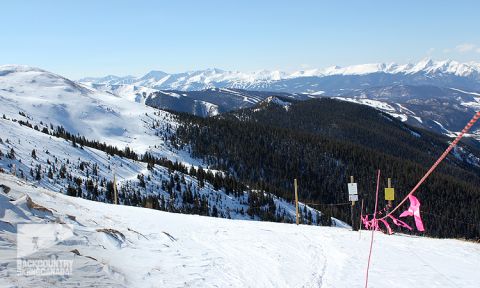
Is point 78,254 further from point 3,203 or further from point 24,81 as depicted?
point 24,81

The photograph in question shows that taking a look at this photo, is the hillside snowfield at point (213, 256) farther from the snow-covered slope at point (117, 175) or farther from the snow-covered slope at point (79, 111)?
the snow-covered slope at point (79, 111)

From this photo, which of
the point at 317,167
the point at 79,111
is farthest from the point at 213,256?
the point at 79,111

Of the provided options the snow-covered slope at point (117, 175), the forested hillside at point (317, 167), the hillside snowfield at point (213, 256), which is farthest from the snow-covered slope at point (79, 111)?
the hillside snowfield at point (213, 256)

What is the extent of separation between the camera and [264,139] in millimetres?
149125

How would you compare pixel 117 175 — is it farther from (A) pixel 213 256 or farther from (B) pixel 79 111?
(B) pixel 79 111

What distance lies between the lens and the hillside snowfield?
27.5 ft

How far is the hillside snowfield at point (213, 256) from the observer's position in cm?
838

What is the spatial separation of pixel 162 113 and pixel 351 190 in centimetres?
14500

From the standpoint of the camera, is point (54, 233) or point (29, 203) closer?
point (54, 233)

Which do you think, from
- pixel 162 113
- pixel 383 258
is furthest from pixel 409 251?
pixel 162 113

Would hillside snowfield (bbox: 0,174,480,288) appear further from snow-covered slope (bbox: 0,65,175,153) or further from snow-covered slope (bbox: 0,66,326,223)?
snow-covered slope (bbox: 0,65,175,153)

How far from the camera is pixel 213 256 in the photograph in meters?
11.2

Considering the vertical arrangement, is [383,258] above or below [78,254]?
below

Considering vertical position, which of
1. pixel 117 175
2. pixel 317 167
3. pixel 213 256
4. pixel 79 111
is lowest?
pixel 317 167
